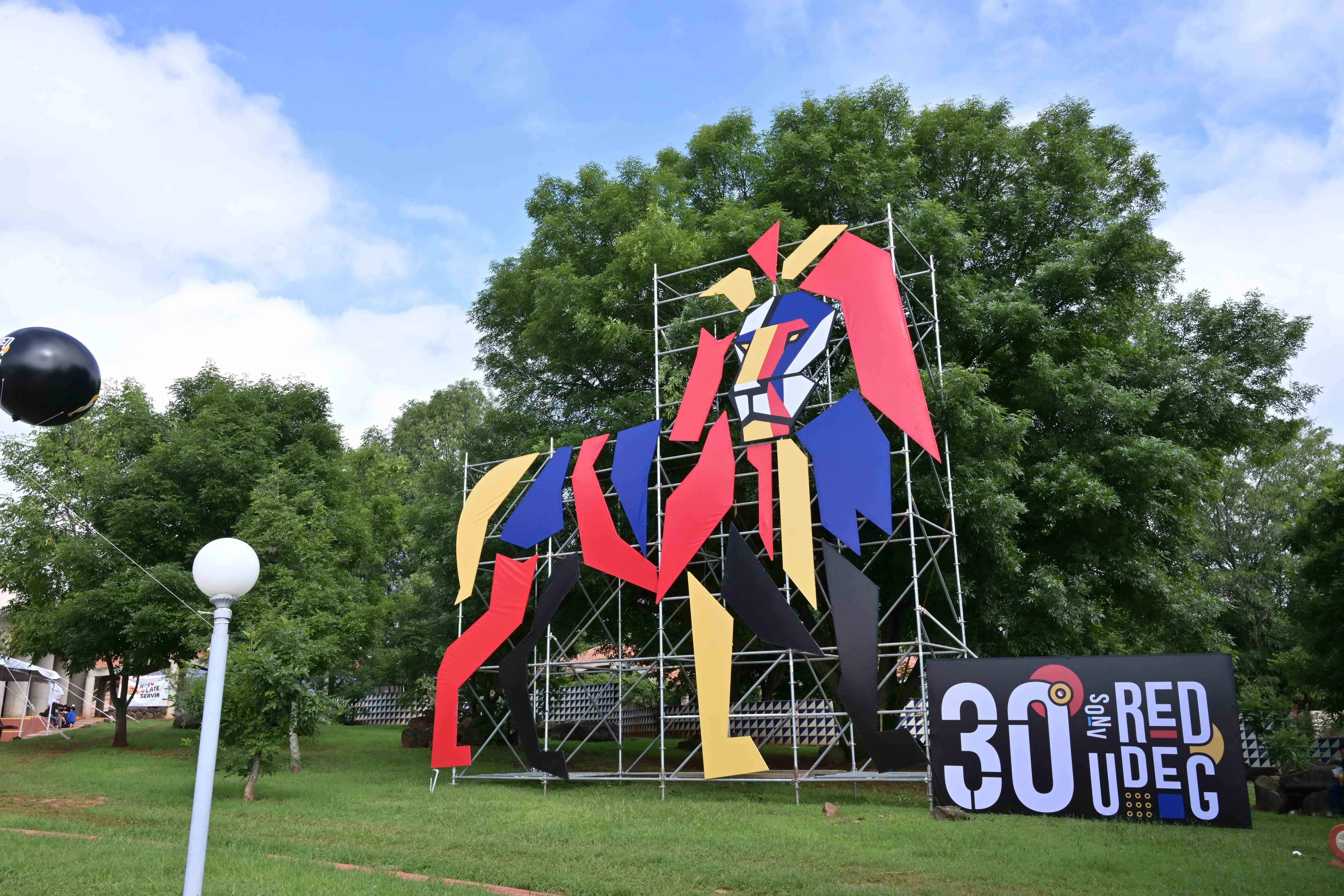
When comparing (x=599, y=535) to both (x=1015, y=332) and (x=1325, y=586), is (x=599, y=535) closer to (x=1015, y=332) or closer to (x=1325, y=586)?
(x=1015, y=332)

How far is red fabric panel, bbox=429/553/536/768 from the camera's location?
1475 cm

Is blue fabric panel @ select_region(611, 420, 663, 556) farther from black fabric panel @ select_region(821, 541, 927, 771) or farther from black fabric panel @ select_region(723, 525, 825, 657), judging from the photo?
black fabric panel @ select_region(821, 541, 927, 771)

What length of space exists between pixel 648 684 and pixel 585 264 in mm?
12815

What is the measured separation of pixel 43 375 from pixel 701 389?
8945 millimetres

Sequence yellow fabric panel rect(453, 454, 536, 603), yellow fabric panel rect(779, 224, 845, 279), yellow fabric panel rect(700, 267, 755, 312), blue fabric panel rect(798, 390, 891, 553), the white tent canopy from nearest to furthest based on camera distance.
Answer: blue fabric panel rect(798, 390, 891, 553), yellow fabric panel rect(779, 224, 845, 279), yellow fabric panel rect(700, 267, 755, 312), yellow fabric panel rect(453, 454, 536, 603), the white tent canopy

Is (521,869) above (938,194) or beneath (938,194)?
beneath

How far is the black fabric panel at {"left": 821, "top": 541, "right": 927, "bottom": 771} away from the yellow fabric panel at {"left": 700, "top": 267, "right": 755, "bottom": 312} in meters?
4.22

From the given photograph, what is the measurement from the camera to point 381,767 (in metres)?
17.8

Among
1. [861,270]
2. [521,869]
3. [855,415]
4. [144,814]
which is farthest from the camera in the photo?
[861,270]

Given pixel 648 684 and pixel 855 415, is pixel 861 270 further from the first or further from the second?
pixel 648 684

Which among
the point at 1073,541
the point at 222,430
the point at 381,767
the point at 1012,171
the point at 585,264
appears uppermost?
the point at 1012,171

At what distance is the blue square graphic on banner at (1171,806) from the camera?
31.5 ft

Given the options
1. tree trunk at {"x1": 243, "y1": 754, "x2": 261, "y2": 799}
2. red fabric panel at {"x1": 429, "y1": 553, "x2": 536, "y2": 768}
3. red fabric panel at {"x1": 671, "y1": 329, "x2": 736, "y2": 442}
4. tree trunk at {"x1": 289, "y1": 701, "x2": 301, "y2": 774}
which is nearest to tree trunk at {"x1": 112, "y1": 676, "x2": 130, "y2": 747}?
tree trunk at {"x1": 289, "y1": 701, "x2": 301, "y2": 774}

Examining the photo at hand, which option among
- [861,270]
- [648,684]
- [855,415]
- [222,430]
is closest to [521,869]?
[855,415]
